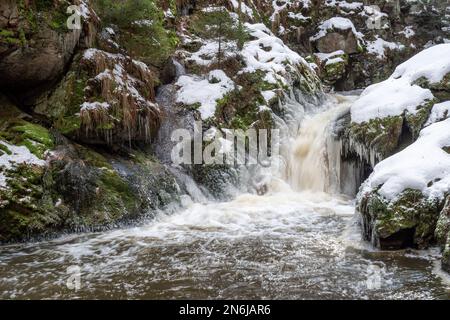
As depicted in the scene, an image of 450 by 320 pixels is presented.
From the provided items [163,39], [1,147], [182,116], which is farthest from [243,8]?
[1,147]

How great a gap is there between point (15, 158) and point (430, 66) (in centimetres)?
972

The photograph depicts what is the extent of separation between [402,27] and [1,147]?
987 inches

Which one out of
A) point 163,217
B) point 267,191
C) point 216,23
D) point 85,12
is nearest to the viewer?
point 163,217

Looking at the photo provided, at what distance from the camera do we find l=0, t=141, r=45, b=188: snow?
7285 millimetres

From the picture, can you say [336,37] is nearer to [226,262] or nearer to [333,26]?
[333,26]

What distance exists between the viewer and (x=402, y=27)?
998 inches

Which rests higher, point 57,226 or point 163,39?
point 163,39

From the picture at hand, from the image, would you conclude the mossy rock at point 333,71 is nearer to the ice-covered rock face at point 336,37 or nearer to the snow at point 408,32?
the ice-covered rock face at point 336,37

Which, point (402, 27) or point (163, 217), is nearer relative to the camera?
point (163, 217)

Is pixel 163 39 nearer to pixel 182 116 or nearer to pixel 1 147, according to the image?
pixel 182 116

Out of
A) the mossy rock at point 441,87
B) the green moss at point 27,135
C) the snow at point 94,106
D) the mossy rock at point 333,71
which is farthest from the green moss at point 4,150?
the mossy rock at point 333,71

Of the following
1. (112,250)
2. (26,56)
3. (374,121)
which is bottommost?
(112,250)

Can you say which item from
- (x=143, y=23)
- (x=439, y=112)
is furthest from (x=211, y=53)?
(x=439, y=112)

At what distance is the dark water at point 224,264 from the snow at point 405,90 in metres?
3.22
